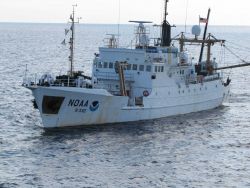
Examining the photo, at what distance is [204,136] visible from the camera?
44906 mm

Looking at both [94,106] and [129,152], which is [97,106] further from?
[129,152]

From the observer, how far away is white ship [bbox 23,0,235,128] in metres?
45.0

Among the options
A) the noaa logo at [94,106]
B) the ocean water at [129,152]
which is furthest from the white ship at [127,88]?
the ocean water at [129,152]

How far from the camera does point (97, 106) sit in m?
46.1

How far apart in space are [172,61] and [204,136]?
10698mm

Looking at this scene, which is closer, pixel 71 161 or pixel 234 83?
pixel 71 161

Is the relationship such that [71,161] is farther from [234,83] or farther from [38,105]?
[234,83]

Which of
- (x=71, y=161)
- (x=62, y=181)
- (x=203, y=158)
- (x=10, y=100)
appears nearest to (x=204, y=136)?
(x=203, y=158)

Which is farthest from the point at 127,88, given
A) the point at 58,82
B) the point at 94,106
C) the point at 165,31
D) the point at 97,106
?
the point at 165,31

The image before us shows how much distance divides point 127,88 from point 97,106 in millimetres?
5128

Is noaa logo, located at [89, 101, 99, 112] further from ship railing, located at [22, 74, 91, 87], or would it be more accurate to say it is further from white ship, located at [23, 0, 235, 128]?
ship railing, located at [22, 74, 91, 87]

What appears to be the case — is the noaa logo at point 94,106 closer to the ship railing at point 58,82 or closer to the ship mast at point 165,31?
the ship railing at point 58,82

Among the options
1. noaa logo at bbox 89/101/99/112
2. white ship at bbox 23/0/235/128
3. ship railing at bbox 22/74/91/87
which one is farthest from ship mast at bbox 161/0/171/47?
noaa logo at bbox 89/101/99/112

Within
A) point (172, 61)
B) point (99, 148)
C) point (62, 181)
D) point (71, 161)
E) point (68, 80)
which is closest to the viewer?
point (62, 181)
